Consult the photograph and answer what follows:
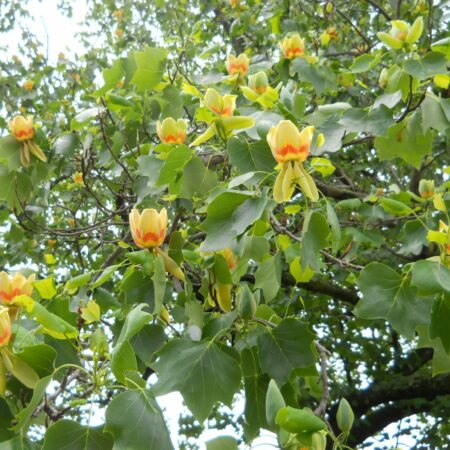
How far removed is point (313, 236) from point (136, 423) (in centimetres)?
52

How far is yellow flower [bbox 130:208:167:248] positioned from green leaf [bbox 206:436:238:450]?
53cm

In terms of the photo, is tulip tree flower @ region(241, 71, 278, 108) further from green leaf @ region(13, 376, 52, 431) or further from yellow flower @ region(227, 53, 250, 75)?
green leaf @ region(13, 376, 52, 431)

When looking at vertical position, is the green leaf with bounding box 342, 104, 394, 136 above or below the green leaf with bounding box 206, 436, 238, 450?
above

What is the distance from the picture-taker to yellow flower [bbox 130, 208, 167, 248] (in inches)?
59.6

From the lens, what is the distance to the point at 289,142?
136 cm

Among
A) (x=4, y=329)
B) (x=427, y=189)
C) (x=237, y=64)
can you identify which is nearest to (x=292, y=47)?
(x=237, y=64)

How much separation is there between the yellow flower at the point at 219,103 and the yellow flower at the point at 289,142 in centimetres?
24

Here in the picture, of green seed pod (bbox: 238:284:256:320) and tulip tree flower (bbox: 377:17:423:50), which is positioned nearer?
green seed pod (bbox: 238:284:256:320)

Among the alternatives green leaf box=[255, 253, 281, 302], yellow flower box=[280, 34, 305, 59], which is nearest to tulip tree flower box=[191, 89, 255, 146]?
green leaf box=[255, 253, 281, 302]

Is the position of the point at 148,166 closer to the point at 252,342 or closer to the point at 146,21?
the point at 252,342

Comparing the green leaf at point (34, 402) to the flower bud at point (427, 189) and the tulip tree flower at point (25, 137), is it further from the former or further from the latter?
the flower bud at point (427, 189)

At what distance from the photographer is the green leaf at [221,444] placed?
113 cm

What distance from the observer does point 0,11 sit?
574cm

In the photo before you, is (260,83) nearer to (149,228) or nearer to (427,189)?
(149,228)
